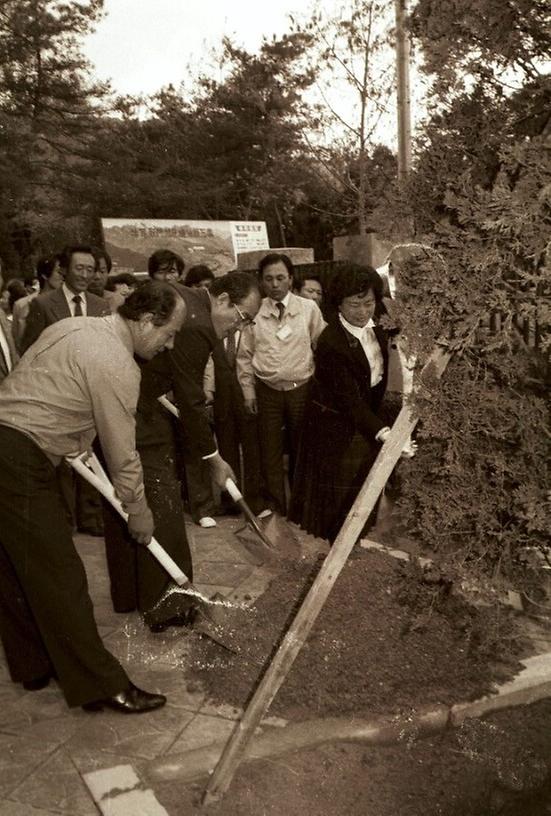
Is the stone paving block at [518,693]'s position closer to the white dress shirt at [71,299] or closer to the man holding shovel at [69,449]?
the man holding shovel at [69,449]

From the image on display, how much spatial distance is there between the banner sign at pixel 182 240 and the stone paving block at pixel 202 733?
14587 millimetres

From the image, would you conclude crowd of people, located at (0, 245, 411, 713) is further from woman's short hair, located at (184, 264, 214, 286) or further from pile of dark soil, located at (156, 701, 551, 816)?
pile of dark soil, located at (156, 701, 551, 816)

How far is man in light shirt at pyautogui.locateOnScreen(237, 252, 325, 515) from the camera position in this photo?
5.86 meters

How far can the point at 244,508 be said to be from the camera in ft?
15.5

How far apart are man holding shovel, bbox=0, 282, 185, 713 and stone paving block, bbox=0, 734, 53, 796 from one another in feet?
0.80

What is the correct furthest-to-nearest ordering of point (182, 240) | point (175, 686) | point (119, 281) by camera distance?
1. point (182, 240)
2. point (119, 281)
3. point (175, 686)

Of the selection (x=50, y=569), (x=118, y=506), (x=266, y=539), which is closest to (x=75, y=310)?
(x=266, y=539)

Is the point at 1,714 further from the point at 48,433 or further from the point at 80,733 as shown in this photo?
the point at 48,433

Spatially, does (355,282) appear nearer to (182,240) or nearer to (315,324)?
(315,324)

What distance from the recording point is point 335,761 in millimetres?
3066

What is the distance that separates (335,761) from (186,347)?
2.31m

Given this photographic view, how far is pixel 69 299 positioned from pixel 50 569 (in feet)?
10.4

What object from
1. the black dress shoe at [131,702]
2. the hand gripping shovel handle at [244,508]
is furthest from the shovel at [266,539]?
the black dress shoe at [131,702]

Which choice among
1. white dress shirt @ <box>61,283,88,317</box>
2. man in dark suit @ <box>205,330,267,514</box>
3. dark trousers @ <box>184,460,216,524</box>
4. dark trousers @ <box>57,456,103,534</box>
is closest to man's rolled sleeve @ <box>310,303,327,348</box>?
man in dark suit @ <box>205,330,267,514</box>
